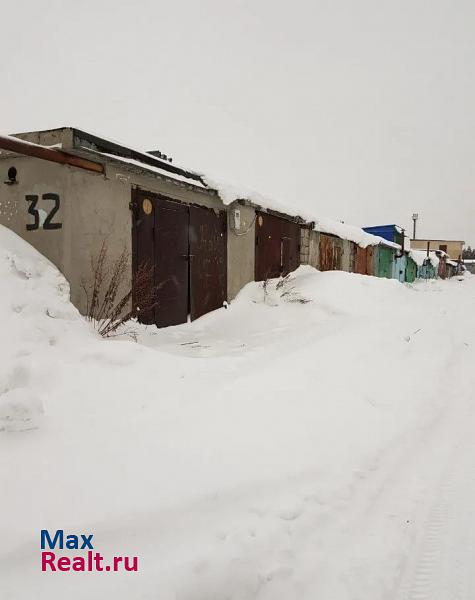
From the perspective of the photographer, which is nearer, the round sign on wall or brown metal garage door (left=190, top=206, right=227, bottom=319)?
the round sign on wall

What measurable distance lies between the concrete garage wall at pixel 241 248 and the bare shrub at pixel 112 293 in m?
2.60

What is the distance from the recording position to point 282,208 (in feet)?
30.8

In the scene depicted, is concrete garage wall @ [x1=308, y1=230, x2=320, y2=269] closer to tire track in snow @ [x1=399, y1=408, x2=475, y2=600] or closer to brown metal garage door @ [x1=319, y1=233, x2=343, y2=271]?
brown metal garage door @ [x1=319, y1=233, x2=343, y2=271]

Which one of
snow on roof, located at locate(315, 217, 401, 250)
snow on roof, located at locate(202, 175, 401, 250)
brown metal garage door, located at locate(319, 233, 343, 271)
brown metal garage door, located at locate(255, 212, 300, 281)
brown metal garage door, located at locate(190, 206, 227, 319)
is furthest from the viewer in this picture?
brown metal garage door, located at locate(319, 233, 343, 271)

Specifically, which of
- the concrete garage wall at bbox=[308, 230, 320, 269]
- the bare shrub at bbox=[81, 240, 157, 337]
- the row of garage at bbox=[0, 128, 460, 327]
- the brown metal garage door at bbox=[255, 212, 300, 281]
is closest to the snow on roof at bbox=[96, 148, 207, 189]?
the row of garage at bbox=[0, 128, 460, 327]

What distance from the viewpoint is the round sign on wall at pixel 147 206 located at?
5.61 m

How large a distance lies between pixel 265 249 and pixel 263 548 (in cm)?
756

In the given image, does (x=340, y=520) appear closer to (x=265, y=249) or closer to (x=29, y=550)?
(x=29, y=550)

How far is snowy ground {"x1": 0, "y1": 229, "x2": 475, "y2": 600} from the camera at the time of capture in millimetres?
1591

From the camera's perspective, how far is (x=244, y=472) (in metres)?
2.19

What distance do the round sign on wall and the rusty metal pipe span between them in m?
0.83

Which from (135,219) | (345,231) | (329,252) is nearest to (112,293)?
(135,219)

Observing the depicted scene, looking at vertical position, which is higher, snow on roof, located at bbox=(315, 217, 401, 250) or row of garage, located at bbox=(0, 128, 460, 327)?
snow on roof, located at bbox=(315, 217, 401, 250)

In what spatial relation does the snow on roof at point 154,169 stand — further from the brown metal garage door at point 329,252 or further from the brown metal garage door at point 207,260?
the brown metal garage door at point 329,252
